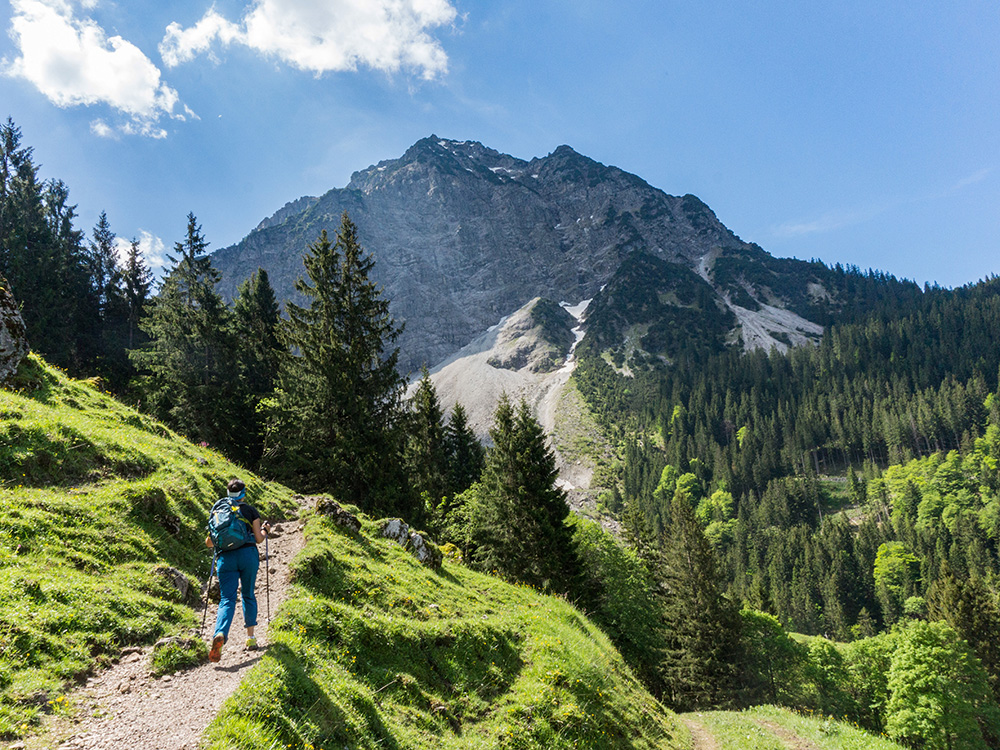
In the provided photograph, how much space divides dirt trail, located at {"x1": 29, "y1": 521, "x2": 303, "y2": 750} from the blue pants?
0.74 meters

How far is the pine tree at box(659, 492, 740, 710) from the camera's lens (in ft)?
131

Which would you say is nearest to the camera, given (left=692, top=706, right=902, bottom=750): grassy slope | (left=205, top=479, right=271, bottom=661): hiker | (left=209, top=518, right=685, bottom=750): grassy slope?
(left=209, top=518, right=685, bottom=750): grassy slope

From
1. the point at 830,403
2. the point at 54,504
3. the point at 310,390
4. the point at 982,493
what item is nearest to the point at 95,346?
the point at 310,390

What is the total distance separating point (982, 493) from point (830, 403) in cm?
5259

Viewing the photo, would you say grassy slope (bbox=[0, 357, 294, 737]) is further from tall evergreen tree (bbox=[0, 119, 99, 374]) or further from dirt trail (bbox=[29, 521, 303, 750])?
tall evergreen tree (bbox=[0, 119, 99, 374])

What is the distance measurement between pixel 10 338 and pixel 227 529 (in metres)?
15.3

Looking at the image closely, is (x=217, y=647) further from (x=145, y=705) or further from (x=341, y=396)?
(x=341, y=396)

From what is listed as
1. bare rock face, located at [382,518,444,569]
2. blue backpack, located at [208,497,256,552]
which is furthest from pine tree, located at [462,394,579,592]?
blue backpack, located at [208,497,256,552]

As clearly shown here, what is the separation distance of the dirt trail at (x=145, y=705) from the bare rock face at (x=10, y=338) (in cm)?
1464

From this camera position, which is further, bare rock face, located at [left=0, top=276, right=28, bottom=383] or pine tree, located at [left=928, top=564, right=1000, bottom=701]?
pine tree, located at [left=928, top=564, right=1000, bottom=701]

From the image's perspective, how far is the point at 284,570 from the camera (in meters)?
12.5

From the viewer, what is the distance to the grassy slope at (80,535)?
690 cm

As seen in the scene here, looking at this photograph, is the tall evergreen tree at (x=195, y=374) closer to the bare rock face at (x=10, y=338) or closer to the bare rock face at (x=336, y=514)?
the bare rock face at (x=10, y=338)

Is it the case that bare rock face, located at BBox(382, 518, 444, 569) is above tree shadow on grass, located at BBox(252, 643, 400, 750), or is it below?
above
